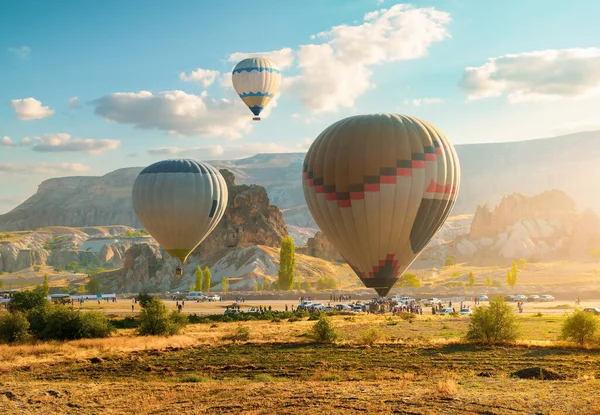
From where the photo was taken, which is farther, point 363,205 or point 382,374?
point 363,205

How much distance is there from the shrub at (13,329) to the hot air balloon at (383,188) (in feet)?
77.4

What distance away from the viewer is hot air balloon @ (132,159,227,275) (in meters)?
73.8

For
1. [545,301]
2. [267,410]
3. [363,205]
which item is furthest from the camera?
[545,301]

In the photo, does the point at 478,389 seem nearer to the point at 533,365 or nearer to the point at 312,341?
the point at 533,365

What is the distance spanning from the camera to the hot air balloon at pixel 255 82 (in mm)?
84125

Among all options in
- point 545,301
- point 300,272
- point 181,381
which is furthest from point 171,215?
point 300,272

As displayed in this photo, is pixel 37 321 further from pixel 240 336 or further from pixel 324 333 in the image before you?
pixel 324 333

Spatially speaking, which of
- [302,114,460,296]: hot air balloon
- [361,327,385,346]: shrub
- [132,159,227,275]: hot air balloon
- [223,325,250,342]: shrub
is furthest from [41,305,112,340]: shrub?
[132,159,227,275]: hot air balloon

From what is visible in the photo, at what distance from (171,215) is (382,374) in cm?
4363

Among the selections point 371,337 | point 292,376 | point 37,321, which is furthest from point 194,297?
point 292,376

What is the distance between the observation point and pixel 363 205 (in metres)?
46.1

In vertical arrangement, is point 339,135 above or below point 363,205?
above

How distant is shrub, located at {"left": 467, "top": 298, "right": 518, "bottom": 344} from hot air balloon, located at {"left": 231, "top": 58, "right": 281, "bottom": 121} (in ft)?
142

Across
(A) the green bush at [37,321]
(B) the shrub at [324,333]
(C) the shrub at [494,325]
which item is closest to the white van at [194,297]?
(A) the green bush at [37,321]
